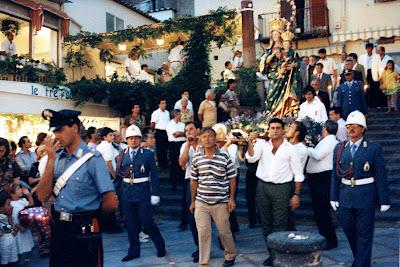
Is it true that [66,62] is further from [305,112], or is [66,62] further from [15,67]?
[305,112]

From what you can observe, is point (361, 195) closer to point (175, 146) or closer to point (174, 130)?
point (175, 146)

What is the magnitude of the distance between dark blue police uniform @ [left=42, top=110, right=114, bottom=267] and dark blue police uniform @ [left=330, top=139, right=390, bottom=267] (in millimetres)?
2907

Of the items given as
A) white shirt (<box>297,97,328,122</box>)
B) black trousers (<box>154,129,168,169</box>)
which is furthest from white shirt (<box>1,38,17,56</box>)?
white shirt (<box>297,97,328,122</box>)

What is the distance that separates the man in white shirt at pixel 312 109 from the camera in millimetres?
9992

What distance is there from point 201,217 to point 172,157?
459cm

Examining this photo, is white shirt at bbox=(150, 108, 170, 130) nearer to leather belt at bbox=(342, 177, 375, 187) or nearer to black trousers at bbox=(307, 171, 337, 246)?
black trousers at bbox=(307, 171, 337, 246)

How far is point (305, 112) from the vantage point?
10141 millimetres

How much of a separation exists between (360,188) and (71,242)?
10.8 ft

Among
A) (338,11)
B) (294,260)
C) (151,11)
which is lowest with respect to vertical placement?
(294,260)

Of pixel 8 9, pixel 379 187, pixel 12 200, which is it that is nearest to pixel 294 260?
pixel 379 187

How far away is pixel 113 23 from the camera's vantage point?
21.9 meters

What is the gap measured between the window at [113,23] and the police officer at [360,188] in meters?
17.8

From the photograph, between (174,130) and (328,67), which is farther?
(328,67)

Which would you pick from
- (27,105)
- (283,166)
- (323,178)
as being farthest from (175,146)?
(27,105)
